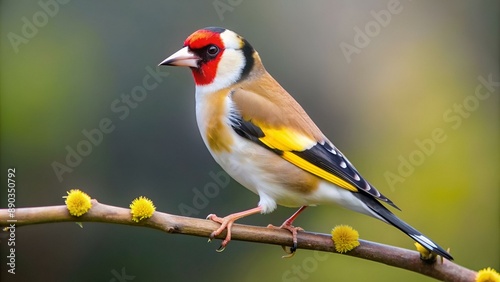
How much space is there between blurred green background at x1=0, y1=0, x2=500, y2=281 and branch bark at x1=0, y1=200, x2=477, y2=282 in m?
1.30

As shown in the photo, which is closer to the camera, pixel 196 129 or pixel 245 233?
pixel 245 233

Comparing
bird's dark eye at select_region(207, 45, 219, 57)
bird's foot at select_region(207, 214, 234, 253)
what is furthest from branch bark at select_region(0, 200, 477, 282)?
bird's dark eye at select_region(207, 45, 219, 57)

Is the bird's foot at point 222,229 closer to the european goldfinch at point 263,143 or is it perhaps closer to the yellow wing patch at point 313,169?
the european goldfinch at point 263,143

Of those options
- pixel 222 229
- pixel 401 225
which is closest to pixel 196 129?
pixel 222 229

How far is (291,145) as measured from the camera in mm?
2184

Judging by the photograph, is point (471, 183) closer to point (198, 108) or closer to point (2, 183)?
point (198, 108)

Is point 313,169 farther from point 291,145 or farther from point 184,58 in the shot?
point 184,58

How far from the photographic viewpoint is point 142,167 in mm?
3248

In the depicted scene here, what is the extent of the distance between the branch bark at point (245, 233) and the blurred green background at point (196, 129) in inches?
51.2

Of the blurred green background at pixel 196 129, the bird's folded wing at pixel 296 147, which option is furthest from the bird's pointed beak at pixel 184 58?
the blurred green background at pixel 196 129

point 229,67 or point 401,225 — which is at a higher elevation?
point 229,67

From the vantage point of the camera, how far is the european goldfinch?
2123mm

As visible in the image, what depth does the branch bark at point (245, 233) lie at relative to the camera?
5.29 feet

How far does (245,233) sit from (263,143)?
378 millimetres
